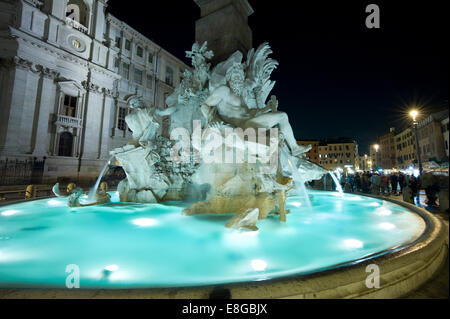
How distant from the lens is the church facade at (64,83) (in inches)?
676

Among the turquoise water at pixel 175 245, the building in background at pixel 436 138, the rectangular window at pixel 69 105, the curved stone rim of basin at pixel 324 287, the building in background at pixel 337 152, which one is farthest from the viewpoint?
the building in background at pixel 337 152

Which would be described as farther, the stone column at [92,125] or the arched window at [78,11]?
the arched window at [78,11]

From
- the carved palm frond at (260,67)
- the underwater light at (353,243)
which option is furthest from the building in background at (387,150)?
the underwater light at (353,243)

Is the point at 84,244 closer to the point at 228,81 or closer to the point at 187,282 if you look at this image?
the point at 187,282

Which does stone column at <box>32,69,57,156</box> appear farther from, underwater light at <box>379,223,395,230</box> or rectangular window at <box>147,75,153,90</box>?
underwater light at <box>379,223,395,230</box>

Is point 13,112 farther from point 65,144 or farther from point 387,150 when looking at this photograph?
point 387,150

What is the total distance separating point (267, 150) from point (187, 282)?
10.5 ft

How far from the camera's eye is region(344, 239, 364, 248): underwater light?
9.29 feet

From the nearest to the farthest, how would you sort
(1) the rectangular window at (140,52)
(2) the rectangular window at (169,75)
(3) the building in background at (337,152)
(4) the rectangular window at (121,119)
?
(4) the rectangular window at (121,119) < (1) the rectangular window at (140,52) < (2) the rectangular window at (169,75) < (3) the building in background at (337,152)

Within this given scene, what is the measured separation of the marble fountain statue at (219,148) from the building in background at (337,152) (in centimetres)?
6902

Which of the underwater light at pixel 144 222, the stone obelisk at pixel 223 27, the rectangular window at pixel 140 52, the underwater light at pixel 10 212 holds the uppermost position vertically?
the rectangular window at pixel 140 52

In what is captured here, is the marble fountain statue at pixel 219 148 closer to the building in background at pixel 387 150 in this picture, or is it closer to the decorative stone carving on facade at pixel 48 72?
the decorative stone carving on facade at pixel 48 72

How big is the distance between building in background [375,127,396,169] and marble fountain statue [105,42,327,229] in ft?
230

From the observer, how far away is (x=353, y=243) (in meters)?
2.95
